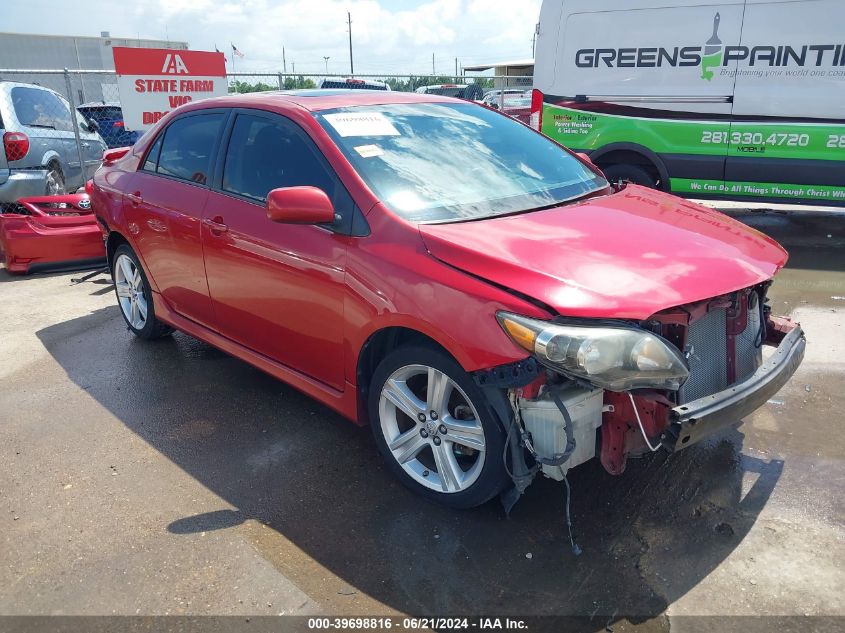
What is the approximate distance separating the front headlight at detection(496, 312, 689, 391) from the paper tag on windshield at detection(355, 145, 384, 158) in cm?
125

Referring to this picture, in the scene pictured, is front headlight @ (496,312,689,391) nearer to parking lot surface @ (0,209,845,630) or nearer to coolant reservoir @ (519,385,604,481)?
coolant reservoir @ (519,385,604,481)

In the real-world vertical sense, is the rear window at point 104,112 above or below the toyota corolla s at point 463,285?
above

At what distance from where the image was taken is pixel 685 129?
7.53 metres

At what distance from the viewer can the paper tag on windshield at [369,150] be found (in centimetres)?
327

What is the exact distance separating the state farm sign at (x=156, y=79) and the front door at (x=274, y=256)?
5747 mm

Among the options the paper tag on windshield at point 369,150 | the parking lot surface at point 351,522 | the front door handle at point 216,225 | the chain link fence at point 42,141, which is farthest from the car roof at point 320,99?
the chain link fence at point 42,141

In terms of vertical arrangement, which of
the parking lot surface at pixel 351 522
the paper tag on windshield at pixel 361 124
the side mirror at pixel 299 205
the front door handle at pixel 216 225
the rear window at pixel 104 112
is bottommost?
the parking lot surface at pixel 351 522

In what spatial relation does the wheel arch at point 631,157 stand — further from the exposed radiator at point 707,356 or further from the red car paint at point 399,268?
the exposed radiator at point 707,356

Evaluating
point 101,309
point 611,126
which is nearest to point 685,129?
point 611,126

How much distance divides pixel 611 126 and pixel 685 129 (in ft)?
2.68

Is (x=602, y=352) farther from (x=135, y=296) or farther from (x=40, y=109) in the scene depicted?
(x=40, y=109)

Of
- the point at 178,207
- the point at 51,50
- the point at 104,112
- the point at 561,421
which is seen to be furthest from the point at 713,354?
the point at 51,50

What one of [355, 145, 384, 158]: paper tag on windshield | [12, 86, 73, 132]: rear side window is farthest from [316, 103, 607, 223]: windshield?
[12, 86, 73, 132]: rear side window

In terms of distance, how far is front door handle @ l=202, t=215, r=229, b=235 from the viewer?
12.3 feet
